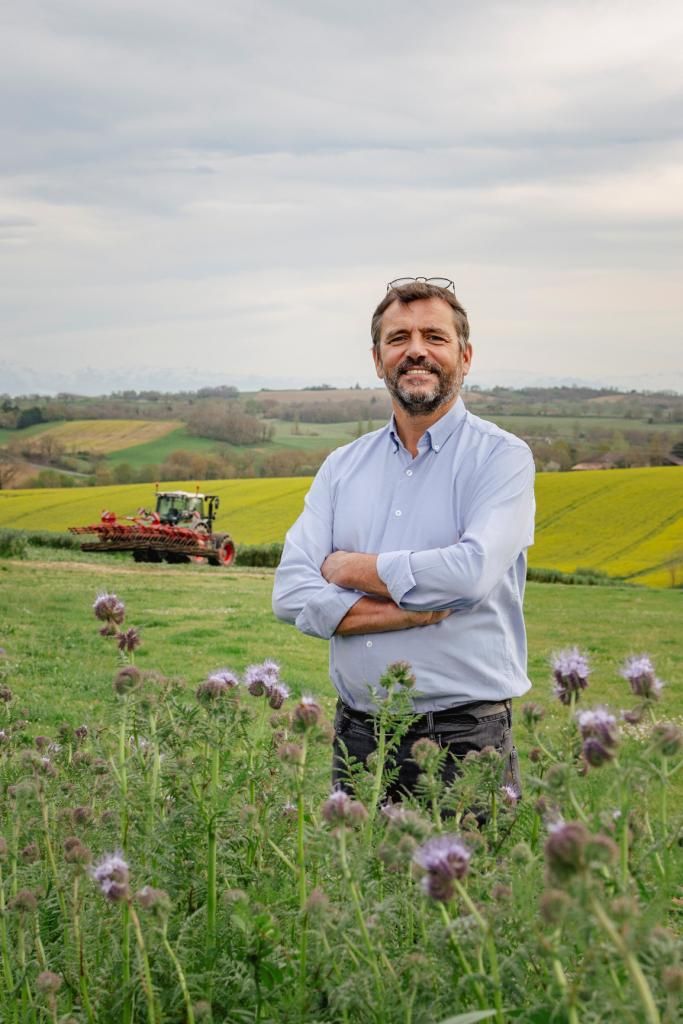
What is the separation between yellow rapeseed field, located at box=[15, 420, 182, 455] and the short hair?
201 ft

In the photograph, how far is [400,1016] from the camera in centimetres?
208

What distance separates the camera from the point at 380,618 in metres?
3.66

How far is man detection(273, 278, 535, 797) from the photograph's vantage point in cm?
358

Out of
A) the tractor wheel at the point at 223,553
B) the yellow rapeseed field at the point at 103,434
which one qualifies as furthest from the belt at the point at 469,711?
the yellow rapeseed field at the point at 103,434

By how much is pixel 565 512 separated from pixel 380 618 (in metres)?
47.7

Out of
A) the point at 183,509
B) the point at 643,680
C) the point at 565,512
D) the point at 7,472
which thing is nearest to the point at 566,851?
the point at 643,680

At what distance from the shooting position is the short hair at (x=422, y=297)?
12.3 feet

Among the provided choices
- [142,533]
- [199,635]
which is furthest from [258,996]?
[142,533]

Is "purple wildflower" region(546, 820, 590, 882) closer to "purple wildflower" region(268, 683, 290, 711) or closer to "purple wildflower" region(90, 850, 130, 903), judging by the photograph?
"purple wildflower" region(90, 850, 130, 903)

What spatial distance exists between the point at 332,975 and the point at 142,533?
3200 centimetres

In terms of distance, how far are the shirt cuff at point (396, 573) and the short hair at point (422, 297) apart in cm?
86

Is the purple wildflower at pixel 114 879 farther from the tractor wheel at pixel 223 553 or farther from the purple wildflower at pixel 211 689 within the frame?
the tractor wheel at pixel 223 553

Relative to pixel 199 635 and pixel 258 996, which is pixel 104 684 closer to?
pixel 199 635

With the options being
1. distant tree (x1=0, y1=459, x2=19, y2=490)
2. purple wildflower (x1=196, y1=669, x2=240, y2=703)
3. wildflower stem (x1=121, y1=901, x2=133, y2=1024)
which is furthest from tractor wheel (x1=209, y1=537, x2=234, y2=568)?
wildflower stem (x1=121, y1=901, x2=133, y2=1024)
